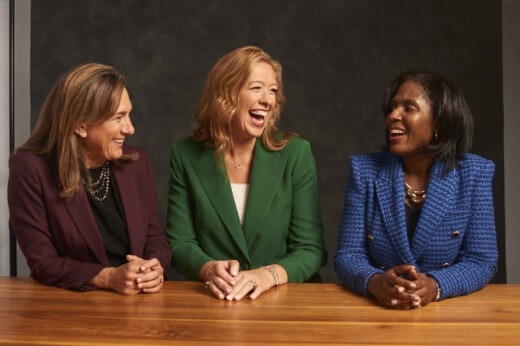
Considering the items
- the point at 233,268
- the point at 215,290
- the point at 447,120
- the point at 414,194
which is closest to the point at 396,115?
the point at 447,120

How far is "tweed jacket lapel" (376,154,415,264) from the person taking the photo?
8.59 feet

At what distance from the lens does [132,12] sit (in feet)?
15.3

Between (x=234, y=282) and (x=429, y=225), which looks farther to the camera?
(x=429, y=225)

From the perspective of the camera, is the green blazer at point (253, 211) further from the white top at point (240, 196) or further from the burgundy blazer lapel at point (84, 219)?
the burgundy blazer lapel at point (84, 219)

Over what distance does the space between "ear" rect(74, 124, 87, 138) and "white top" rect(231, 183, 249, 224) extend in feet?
2.12

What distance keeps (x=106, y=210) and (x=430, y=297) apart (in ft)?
3.99

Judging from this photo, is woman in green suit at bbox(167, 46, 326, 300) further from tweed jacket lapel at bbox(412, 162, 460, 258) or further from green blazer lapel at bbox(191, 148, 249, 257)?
tweed jacket lapel at bbox(412, 162, 460, 258)

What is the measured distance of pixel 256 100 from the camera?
3004 millimetres

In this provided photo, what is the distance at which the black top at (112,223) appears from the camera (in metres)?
2.83

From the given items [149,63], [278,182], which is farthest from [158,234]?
[149,63]

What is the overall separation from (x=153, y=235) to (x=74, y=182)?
1.33 ft

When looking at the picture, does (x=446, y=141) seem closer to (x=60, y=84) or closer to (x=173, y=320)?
(x=173, y=320)

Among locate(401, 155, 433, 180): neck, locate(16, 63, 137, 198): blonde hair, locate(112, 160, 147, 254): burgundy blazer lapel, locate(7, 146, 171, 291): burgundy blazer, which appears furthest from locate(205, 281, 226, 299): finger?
locate(401, 155, 433, 180): neck

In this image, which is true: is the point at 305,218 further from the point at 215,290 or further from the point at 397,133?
the point at 215,290
